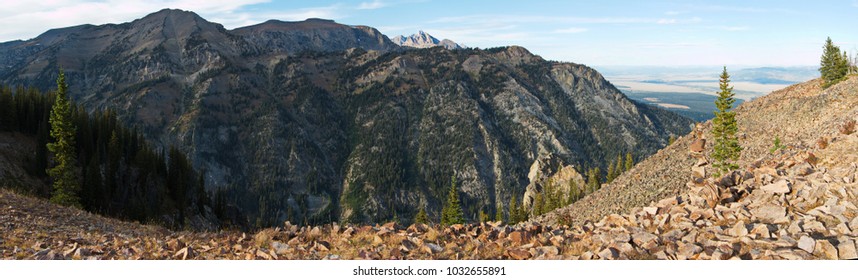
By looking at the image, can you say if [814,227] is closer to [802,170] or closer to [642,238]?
[642,238]

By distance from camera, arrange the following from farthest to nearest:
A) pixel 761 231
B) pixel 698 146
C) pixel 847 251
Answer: pixel 698 146 → pixel 761 231 → pixel 847 251

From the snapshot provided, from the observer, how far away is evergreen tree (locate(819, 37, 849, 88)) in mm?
82488

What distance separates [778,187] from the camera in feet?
55.3

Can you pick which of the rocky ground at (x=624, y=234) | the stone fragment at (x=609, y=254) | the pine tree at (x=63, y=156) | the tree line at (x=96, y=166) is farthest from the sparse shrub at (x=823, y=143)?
the pine tree at (x=63, y=156)

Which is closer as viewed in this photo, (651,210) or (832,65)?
(651,210)

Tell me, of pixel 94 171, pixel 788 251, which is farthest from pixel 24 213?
pixel 94 171

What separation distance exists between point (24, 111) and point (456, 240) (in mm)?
99754

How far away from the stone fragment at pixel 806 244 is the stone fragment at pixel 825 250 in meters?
0.12

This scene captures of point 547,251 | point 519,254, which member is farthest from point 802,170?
point 519,254

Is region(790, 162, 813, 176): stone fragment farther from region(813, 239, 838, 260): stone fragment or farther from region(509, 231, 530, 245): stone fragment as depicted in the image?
region(509, 231, 530, 245): stone fragment

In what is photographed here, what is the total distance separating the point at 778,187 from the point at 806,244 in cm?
583

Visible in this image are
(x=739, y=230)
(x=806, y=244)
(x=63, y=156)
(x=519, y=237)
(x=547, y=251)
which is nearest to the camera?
(x=806, y=244)

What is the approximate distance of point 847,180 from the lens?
16.2m

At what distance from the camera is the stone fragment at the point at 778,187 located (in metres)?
16.5
